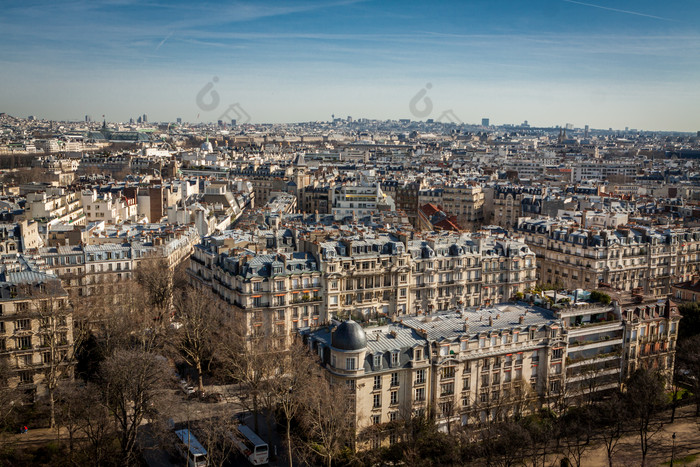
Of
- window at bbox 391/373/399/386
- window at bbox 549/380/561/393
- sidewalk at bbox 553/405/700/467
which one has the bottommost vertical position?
sidewalk at bbox 553/405/700/467

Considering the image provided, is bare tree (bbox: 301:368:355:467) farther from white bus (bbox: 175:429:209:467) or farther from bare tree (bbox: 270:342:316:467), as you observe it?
Answer: white bus (bbox: 175:429:209:467)

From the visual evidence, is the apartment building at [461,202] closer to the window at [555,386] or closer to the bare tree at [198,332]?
the bare tree at [198,332]

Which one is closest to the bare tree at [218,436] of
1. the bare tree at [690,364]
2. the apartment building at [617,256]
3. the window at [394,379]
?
the window at [394,379]

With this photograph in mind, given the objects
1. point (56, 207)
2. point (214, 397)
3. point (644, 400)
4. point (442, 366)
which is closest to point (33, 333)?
point (214, 397)

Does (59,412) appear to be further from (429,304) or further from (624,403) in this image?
(624,403)

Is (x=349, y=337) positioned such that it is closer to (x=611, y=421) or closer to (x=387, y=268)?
(x=611, y=421)

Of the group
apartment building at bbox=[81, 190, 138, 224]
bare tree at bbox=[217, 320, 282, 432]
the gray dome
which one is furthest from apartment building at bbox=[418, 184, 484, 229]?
the gray dome
